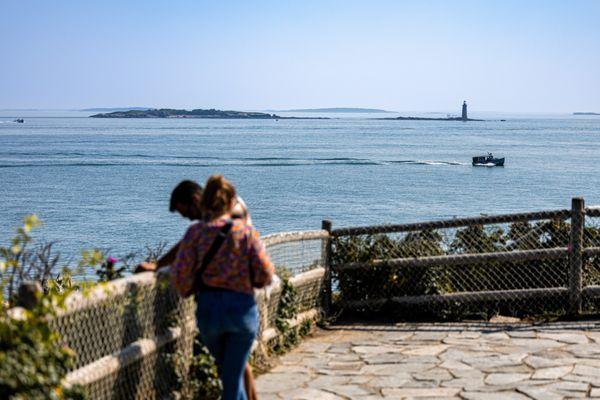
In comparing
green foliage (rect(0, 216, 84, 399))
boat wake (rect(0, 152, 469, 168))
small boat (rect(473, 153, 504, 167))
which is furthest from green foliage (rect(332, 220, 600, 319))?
small boat (rect(473, 153, 504, 167))

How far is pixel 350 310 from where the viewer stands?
1034 centimetres

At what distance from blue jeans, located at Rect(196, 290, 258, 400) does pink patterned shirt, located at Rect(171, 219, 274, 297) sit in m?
0.07

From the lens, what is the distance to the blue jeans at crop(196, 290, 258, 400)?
5277 mm

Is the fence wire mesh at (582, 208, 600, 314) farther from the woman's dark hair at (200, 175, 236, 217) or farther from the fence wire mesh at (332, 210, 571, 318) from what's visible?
the woman's dark hair at (200, 175, 236, 217)

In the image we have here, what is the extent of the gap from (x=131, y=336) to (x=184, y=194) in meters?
1.24

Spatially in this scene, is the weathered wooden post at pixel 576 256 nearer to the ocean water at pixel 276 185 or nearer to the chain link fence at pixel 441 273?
the chain link fence at pixel 441 273

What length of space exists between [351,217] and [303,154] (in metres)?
61.6

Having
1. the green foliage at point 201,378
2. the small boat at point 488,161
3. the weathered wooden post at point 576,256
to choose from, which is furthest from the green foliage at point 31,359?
the small boat at point 488,161

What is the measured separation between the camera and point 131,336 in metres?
6.15

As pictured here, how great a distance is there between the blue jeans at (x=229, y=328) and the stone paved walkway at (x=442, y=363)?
1727 millimetres

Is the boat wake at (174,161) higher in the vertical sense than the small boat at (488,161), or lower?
lower

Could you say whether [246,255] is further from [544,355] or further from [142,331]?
[544,355]

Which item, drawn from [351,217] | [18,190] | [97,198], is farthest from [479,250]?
[18,190]

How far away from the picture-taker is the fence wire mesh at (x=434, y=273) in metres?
10.1
